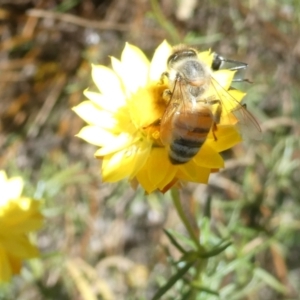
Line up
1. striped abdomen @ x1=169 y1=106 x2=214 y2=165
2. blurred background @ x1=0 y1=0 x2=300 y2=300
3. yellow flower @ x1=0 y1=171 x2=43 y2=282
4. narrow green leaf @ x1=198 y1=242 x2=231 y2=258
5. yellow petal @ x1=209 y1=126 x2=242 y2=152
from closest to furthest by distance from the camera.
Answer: striped abdomen @ x1=169 y1=106 x2=214 y2=165 < yellow petal @ x1=209 y1=126 x2=242 y2=152 < narrow green leaf @ x1=198 y1=242 x2=231 y2=258 < yellow flower @ x1=0 y1=171 x2=43 y2=282 < blurred background @ x1=0 y1=0 x2=300 y2=300

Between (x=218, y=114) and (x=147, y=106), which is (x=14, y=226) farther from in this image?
(x=218, y=114)

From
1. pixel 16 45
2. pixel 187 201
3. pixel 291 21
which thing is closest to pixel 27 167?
pixel 16 45

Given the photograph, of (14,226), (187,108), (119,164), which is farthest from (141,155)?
(14,226)

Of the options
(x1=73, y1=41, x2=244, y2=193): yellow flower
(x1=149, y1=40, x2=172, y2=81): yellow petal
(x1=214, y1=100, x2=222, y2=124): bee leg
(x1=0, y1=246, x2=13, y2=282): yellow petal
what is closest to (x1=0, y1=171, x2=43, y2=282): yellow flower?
(x1=0, y1=246, x2=13, y2=282): yellow petal

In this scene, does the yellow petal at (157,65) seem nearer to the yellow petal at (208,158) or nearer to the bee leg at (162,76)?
the bee leg at (162,76)

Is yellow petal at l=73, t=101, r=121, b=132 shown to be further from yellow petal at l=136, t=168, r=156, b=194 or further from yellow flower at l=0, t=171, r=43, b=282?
yellow flower at l=0, t=171, r=43, b=282

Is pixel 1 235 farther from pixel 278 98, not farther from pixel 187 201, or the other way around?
pixel 278 98

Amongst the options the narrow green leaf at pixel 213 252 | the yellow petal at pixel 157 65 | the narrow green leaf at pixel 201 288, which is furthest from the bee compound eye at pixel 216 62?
the narrow green leaf at pixel 201 288

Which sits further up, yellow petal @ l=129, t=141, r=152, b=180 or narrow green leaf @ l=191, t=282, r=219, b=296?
yellow petal @ l=129, t=141, r=152, b=180
